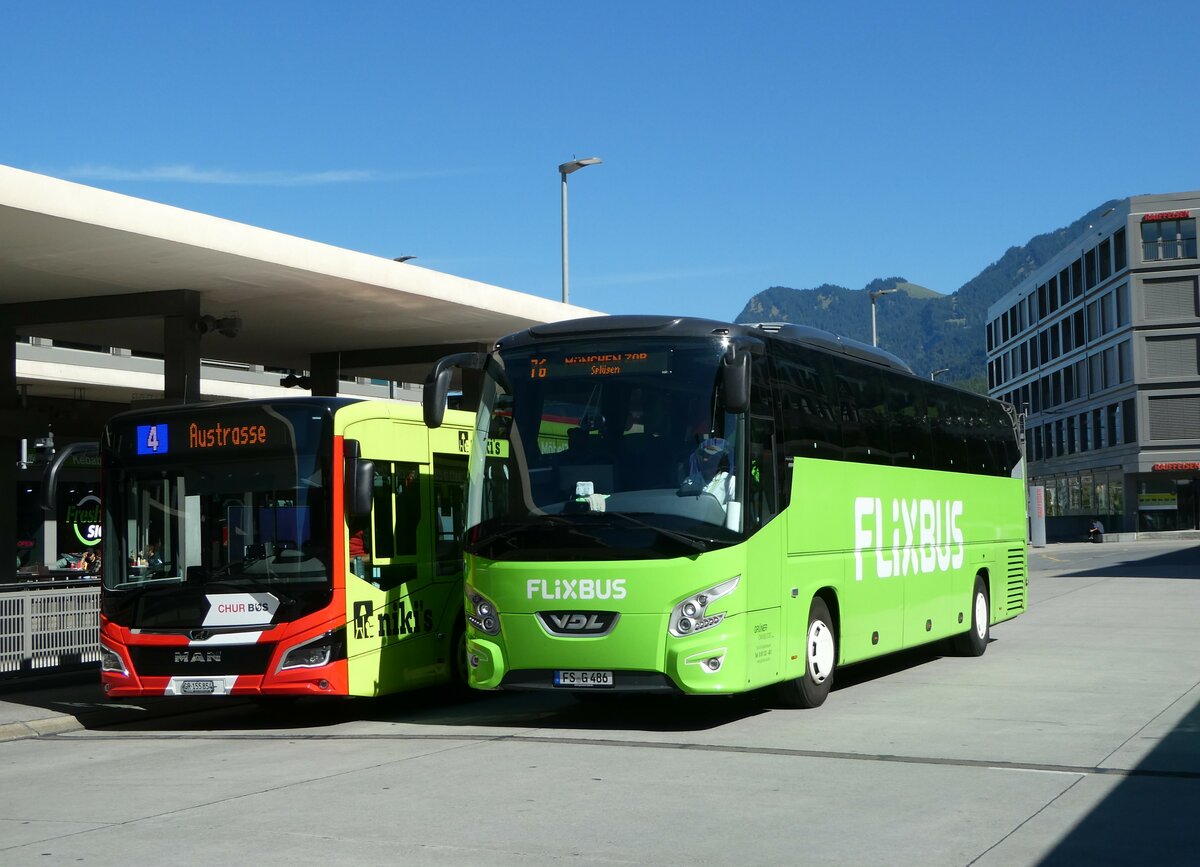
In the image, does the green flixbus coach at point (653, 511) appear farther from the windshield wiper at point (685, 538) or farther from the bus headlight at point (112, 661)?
the bus headlight at point (112, 661)

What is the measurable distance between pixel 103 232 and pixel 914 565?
9.86 m

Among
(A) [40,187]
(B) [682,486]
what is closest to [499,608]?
(B) [682,486]

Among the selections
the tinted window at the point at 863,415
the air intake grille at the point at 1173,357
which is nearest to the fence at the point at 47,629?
the tinted window at the point at 863,415

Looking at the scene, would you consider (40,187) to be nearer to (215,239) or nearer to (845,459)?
(215,239)

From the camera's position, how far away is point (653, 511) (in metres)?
11.7

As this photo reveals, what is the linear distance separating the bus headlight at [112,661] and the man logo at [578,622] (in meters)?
4.01

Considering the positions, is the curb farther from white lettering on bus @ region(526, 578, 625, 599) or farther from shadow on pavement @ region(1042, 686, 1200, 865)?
shadow on pavement @ region(1042, 686, 1200, 865)

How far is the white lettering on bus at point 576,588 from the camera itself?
11750mm

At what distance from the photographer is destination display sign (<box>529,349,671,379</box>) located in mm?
12172

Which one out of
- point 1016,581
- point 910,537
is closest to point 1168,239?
point 1016,581

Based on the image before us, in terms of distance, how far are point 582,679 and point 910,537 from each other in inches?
230

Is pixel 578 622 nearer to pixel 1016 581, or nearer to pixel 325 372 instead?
pixel 1016 581

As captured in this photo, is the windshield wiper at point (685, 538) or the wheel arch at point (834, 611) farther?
the wheel arch at point (834, 611)

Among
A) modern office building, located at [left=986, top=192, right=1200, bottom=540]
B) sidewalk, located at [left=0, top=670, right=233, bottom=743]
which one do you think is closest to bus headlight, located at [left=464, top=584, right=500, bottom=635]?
sidewalk, located at [left=0, top=670, right=233, bottom=743]
